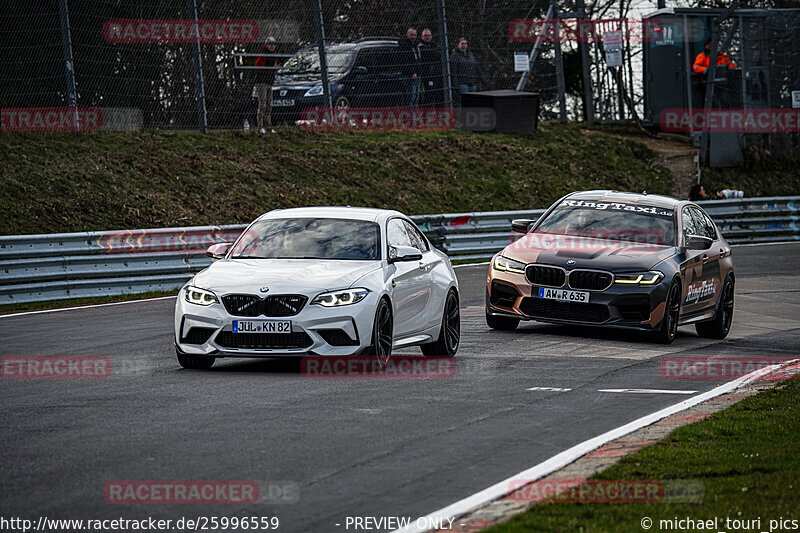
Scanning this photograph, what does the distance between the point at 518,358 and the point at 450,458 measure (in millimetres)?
5327

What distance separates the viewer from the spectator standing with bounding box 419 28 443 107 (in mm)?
31375

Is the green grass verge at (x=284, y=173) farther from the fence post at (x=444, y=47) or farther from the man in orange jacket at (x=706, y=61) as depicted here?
the man in orange jacket at (x=706, y=61)

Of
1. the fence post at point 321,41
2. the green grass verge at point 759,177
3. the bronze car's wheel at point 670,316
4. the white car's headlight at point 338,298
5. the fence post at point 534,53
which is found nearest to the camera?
the white car's headlight at point 338,298

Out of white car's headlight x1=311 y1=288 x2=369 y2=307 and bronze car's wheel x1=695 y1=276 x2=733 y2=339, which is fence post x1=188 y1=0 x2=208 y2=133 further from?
white car's headlight x1=311 y1=288 x2=369 y2=307

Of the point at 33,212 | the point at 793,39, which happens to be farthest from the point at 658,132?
the point at 33,212

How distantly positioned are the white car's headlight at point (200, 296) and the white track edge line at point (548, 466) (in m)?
3.92

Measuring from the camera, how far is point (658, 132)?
38.4 meters

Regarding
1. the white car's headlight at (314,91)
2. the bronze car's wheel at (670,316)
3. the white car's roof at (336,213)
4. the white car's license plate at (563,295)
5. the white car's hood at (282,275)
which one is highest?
the white car's headlight at (314,91)

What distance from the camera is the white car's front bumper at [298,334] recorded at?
10.9 m

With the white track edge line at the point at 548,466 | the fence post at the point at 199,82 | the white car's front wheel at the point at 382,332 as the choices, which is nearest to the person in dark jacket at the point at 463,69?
the fence post at the point at 199,82

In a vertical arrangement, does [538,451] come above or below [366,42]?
below

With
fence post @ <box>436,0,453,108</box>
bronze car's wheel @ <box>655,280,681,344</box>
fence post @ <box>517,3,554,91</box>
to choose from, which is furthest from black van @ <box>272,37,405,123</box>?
bronze car's wheel @ <box>655,280,681,344</box>

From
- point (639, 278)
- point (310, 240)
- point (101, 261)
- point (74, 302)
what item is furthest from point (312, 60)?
point (310, 240)

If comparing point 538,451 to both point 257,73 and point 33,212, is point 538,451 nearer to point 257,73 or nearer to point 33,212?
point 33,212
